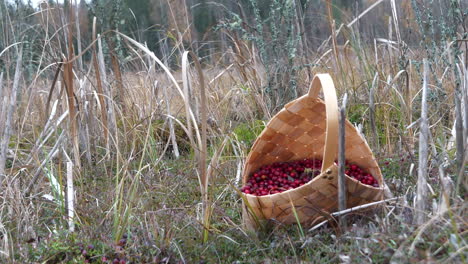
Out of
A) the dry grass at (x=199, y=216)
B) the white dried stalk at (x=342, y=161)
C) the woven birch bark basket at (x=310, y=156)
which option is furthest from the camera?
the woven birch bark basket at (x=310, y=156)

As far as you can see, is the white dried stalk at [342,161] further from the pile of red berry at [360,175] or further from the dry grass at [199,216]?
the pile of red berry at [360,175]

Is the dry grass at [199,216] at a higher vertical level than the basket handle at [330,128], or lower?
lower

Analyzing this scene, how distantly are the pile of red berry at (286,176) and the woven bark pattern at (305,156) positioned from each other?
0.04m

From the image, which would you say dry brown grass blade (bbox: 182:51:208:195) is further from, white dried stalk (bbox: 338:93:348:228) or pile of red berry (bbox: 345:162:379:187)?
pile of red berry (bbox: 345:162:379:187)

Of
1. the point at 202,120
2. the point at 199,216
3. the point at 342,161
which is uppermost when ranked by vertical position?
the point at 202,120

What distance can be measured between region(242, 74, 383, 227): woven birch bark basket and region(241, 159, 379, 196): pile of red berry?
4 centimetres

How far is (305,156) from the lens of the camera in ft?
8.96

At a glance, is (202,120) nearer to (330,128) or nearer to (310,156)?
(330,128)

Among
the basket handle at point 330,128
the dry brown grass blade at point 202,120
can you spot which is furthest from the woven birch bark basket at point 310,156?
the dry brown grass blade at point 202,120

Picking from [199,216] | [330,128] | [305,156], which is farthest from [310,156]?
[330,128]

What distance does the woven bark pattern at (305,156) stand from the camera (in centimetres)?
208

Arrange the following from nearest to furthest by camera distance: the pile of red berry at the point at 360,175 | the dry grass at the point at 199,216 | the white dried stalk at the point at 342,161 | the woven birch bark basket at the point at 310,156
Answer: the dry grass at the point at 199,216 → the white dried stalk at the point at 342,161 → the woven birch bark basket at the point at 310,156 → the pile of red berry at the point at 360,175

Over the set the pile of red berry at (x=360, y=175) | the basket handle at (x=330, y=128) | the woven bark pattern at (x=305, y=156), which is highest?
the basket handle at (x=330, y=128)

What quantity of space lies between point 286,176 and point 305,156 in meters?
0.26
